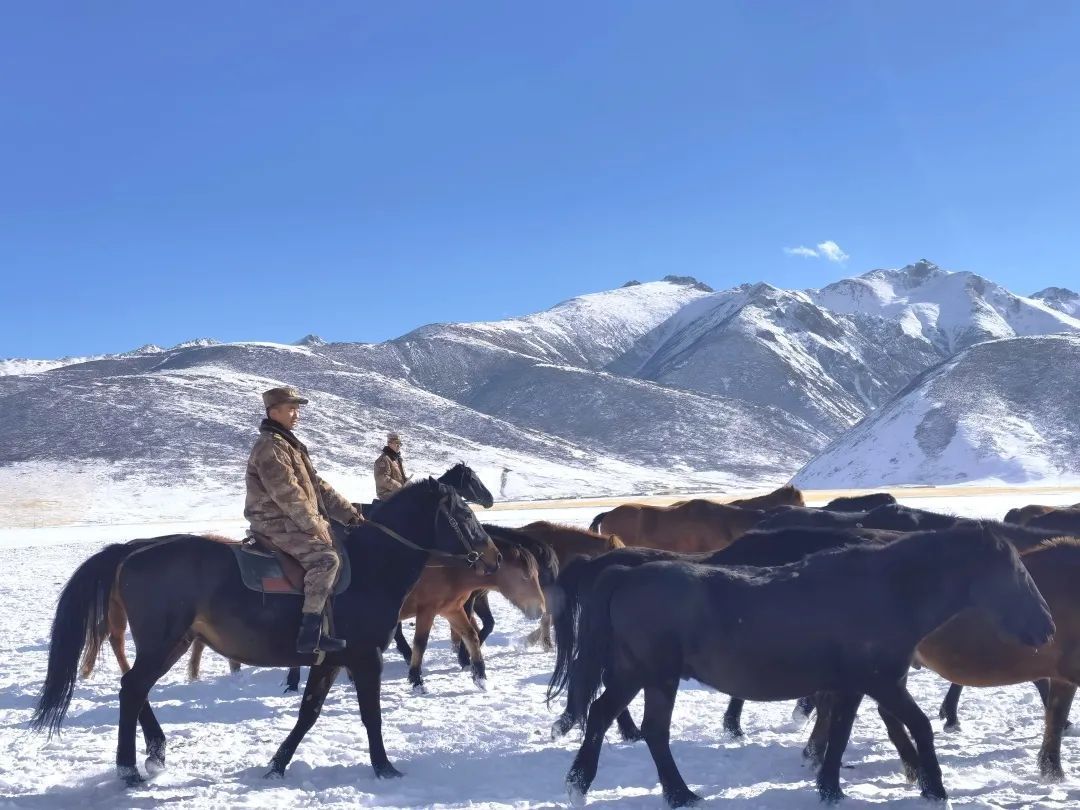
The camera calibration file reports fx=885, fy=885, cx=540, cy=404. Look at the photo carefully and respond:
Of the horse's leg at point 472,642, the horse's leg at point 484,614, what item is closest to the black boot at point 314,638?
the horse's leg at point 472,642

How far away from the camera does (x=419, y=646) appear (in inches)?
408

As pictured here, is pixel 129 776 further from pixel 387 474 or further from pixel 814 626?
pixel 387 474

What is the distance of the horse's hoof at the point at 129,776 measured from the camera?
6590mm

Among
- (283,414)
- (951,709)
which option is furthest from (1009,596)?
(283,414)

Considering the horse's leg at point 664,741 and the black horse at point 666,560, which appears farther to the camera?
the black horse at point 666,560

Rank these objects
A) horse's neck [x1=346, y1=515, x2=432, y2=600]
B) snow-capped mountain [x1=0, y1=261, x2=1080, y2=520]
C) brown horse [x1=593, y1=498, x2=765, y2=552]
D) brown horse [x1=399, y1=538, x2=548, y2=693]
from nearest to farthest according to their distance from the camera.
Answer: horse's neck [x1=346, y1=515, x2=432, y2=600], brown horse [x1=399, y1=538, x2=548, y2=693], brown horse [x1=593, y1=498, x2=765, y2=552], snow-capped mountain [x1=0, y1=261, x2=1080, y2=520]

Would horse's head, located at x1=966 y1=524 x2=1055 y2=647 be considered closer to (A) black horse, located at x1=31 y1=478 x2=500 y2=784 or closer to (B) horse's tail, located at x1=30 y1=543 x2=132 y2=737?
(A) black horse, located at x1=31 y1=478 x2=500 y2=784

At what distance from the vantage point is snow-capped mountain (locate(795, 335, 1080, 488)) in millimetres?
66750

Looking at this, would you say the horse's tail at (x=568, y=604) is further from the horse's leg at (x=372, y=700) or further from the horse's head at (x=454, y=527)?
the horse's leg at (x=372, y=700)

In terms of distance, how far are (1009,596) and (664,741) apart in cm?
252

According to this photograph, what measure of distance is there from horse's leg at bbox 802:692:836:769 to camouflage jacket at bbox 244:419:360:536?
4077 millimetres

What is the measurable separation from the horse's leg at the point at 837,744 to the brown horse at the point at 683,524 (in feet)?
25.5

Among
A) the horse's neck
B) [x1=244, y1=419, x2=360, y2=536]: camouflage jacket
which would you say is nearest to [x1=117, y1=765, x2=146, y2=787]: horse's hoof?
[x1=244, y1=419, x2=360, y2=536]: camouflage jacket

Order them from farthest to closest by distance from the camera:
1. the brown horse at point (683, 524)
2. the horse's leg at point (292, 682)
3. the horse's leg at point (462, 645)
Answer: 1. the brown horse at point (683, 524)
2. the horse's leg at point (462, 645)
3. the horse's leg at point (292, 682)
